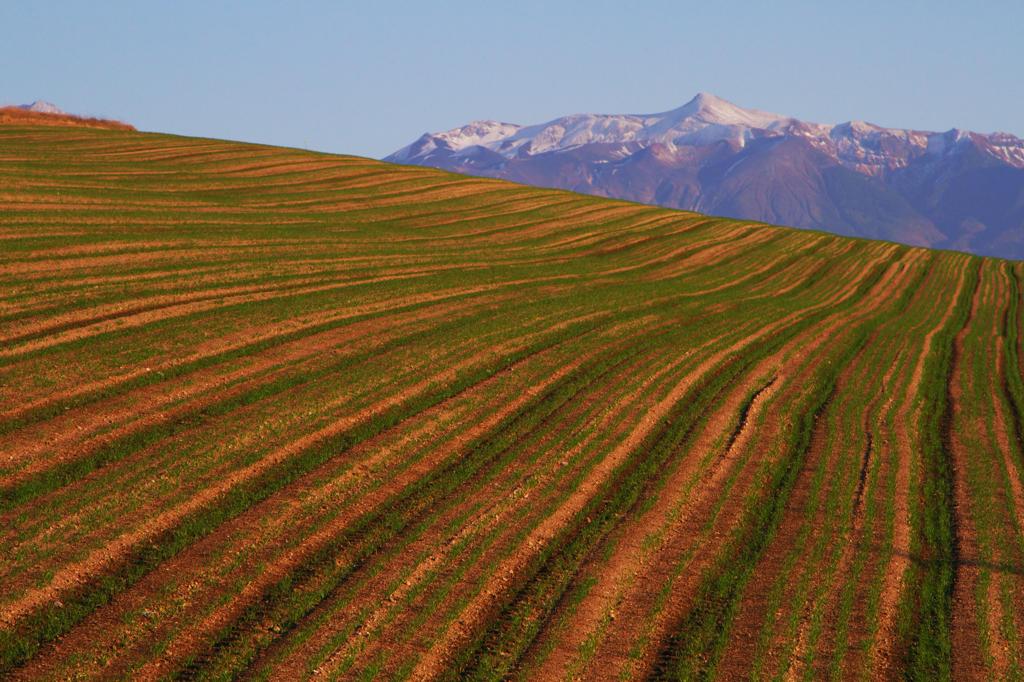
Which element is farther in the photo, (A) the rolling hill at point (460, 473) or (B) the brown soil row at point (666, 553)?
(B) the brown soil row at point (666, 553)

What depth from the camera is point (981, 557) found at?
616 inches

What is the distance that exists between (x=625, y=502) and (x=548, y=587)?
12.2ft

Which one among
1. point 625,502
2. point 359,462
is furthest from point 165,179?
point 625,502

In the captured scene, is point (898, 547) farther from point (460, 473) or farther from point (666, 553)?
point (460, 473)

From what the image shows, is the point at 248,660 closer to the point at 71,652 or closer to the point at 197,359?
the point at 71,652

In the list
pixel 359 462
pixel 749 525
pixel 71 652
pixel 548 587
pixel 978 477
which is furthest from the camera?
pixel 978 477

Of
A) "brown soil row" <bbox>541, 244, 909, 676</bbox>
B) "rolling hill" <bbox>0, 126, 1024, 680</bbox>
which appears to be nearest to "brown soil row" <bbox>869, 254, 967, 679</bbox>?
"rolling hill" <bbox>0, 126, 1024, 680</bbox>

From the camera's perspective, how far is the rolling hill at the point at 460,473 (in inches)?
484

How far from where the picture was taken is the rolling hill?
12297 millimetres

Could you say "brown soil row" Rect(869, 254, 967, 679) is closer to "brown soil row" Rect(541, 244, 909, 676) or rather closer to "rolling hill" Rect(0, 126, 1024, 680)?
"rolling hill" Rect(0, 126, 1024, 680)

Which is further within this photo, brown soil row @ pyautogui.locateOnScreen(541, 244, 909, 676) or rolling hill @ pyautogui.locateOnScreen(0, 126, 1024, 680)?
brown soil row @ pyautogui.locateOnScreen(541, 244, 909, 676)

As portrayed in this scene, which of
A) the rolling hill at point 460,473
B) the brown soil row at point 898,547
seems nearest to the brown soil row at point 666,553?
the rolling hill at point 460,473

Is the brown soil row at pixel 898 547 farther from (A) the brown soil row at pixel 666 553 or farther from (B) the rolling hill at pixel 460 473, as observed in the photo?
(A) the brown soil row at pixel 666 553

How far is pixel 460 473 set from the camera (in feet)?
57.7
